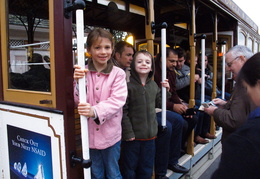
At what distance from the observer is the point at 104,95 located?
1626 mm

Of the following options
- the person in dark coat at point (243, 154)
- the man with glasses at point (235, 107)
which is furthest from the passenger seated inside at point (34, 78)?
the man with glasses at point (235, 107)

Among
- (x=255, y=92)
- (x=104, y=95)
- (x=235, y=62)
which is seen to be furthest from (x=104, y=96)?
(x=235, y=62)

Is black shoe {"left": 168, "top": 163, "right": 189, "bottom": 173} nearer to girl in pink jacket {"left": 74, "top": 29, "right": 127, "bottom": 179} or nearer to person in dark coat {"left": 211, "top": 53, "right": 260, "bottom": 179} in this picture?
girl in pink jacket {"left": 74, "top": 29, "right": 127, "bottom": 179}

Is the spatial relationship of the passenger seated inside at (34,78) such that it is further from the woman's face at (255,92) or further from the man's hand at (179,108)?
the man's hand at (179,108)

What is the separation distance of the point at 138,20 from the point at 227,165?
4044 mm

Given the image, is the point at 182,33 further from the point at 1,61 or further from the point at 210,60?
the point at 1,61

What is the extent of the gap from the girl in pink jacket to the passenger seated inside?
24 centimetres

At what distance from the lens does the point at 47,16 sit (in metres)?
1.61

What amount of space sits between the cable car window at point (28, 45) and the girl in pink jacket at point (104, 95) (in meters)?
0.33

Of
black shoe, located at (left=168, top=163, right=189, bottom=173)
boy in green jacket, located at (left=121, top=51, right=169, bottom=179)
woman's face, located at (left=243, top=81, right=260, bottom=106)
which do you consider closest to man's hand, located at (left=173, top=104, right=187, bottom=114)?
black shoe, located at (left=168, top=163, right=189, bottom=173)

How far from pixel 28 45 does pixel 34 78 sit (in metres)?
0.28

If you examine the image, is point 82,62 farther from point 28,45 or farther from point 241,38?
point 241,38

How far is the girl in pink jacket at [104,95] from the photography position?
162cm

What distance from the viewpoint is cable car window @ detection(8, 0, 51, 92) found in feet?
5.65
